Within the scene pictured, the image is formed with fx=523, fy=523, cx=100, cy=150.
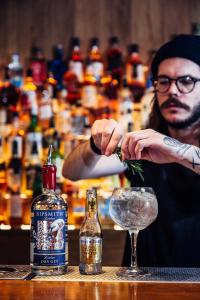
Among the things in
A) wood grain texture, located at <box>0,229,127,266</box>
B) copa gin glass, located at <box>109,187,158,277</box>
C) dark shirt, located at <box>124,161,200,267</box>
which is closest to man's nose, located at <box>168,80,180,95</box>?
dark shirt, located at <box>124,161,200,267</box>

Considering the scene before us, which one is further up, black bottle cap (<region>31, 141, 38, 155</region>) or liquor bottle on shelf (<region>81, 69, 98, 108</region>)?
liquor bottle on shelf (<region>81, 69, 98, 108</region>)

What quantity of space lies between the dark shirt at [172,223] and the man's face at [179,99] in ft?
0.56

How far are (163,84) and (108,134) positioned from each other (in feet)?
Result: 1.81

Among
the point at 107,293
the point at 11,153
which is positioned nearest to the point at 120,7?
the point at 11,153

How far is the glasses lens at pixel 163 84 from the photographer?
6.09ft

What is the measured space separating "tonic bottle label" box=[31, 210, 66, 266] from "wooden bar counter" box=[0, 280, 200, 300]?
8 cm

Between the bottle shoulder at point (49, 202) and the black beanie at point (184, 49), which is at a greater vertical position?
the black beanie at point (184, 49)

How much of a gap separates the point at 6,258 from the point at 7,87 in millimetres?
1082

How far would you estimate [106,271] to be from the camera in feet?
4.16

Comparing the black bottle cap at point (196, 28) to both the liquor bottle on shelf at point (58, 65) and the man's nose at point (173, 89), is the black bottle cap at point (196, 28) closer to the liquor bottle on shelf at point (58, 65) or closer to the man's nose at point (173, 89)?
the liquor bottle on shelf at point (58, 65)

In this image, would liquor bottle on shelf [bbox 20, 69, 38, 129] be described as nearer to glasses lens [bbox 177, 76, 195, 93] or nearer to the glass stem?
glasses lens [bbox 177, 76, 195, 93]

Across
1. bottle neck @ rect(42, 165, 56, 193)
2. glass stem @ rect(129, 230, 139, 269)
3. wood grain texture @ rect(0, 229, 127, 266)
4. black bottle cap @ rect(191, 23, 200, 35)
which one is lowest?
Answer: wood grain texture @ rect(0, 229, 127, 266)

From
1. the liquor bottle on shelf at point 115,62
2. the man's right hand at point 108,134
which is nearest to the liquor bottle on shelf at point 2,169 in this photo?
the liquor bottle on shelf at point 115,62

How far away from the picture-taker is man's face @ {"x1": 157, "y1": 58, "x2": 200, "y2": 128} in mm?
1847
